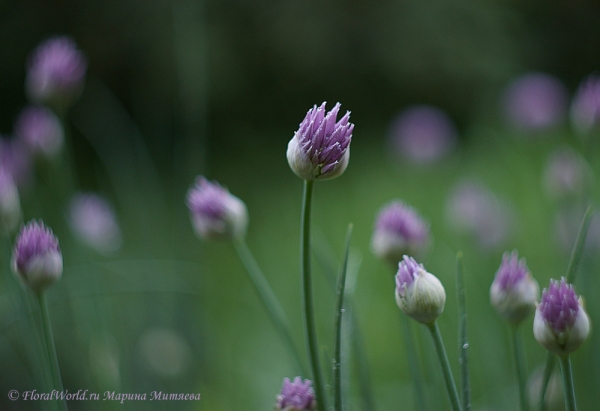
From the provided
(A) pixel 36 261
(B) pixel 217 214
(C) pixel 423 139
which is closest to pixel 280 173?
(C) pixel 423 139

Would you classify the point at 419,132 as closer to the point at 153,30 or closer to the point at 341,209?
the point at 341,209

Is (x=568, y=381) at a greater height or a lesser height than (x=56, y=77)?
lesser

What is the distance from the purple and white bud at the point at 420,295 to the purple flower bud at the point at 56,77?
63 centimetres

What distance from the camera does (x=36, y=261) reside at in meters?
0.50

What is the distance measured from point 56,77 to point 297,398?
2.04 ft

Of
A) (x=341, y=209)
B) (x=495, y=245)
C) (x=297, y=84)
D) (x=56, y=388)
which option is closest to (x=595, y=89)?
(x=495, y=245)

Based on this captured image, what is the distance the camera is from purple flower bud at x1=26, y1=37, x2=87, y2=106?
2.76 ft

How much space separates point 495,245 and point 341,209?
1027 millimetres

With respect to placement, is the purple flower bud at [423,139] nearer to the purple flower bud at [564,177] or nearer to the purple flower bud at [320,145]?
the purple flower bud at [564,177]

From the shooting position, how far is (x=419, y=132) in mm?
1644

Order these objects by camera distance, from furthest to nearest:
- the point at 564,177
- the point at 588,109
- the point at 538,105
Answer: the point at 538,105, the point at 564,177, the point at 588,109

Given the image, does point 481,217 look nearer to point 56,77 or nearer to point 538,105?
point 538,105

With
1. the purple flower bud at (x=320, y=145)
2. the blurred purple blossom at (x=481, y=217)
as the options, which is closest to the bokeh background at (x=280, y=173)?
the blurred purple blossom at (x=481, y=217)

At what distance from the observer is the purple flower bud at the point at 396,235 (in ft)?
1.90
